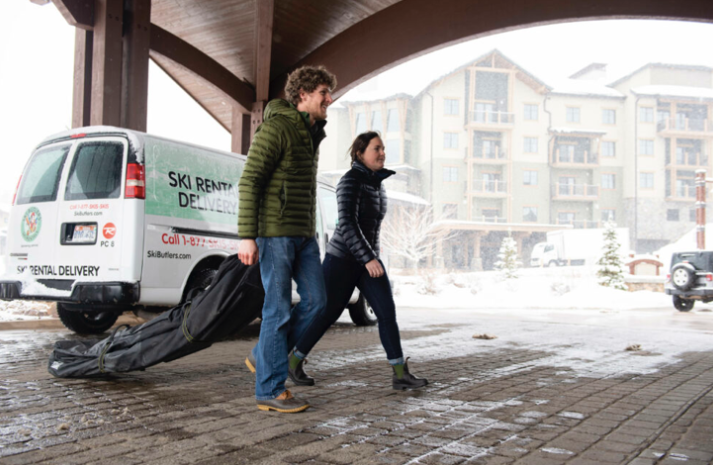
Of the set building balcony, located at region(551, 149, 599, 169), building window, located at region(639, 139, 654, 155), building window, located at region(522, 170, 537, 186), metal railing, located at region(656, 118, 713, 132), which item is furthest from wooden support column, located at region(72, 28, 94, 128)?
metal railing, located at region(656, 118, 713, 132)

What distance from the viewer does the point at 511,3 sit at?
9164mm

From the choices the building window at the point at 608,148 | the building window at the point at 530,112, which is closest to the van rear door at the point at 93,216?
the building window at the point at 530,112

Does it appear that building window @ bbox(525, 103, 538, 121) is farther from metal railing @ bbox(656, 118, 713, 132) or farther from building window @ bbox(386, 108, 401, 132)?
metal railing @ bbox(656, 118, 713, 132)

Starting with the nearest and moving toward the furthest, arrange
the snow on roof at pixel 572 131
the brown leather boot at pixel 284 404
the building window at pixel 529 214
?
the brown leather boot at pixel 284 404 < the building window at pixel 529 214 < the snow on roof at pixel 572 131

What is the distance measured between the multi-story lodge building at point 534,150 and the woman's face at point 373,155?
40.9 m

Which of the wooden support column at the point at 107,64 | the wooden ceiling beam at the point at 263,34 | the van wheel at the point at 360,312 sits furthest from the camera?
the van wheel at the point at 360,312

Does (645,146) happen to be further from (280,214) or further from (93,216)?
(280,214)

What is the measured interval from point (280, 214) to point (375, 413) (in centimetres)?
127

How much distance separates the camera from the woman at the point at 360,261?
454 centimetres

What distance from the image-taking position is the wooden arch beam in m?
8.45

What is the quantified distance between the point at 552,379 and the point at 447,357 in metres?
1.39

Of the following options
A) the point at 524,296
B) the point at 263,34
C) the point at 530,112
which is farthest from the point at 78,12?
the point at 530,112

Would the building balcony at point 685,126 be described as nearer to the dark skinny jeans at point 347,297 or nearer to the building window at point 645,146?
the building window at point 645,146

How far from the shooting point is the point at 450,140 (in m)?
48.4
